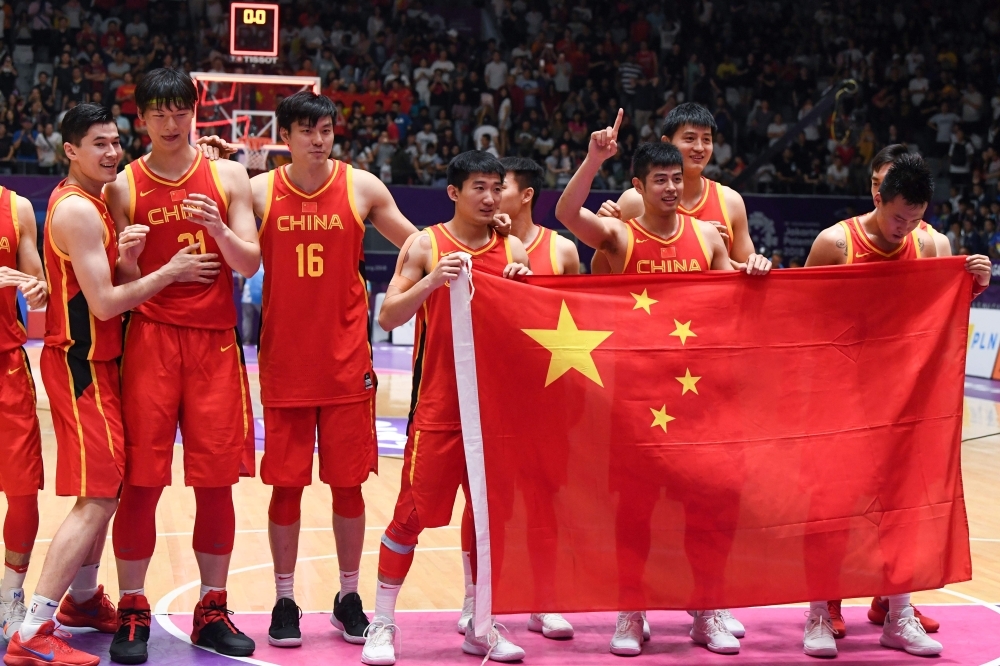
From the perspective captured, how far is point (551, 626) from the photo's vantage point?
16.4 ft

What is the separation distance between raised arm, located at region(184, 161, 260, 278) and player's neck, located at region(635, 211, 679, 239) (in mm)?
1727

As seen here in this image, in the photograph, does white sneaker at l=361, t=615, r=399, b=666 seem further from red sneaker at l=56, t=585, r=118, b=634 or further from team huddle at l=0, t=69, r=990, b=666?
red sneaker at l=56, t=585, r=118, b=634

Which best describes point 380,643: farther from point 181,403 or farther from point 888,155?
point 888,155

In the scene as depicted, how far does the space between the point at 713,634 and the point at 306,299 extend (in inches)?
88.6

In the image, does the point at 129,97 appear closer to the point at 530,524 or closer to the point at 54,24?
the point at 54,24

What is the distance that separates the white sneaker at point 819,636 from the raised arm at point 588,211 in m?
→ 1.81

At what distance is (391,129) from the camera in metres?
19.5

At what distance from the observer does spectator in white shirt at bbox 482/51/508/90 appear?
69.8 feet

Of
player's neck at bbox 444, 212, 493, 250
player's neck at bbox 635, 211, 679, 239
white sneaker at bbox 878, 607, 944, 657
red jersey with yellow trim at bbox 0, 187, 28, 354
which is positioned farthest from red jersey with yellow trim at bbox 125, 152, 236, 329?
white sneaker at bbox 878, 607, 944, 657

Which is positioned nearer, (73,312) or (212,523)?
(73,312)

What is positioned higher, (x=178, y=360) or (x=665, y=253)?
(x=665, y=253)

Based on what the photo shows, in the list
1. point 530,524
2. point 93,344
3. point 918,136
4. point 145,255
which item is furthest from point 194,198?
point 918,136

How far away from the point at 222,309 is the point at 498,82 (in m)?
17.3

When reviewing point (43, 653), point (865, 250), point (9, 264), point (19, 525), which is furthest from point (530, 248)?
point (43, 653)
